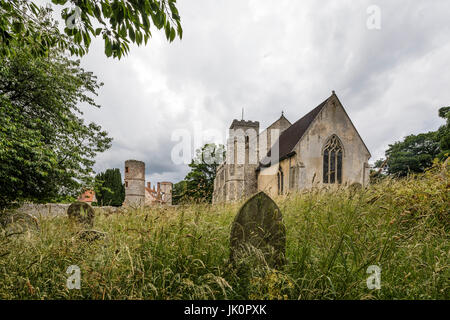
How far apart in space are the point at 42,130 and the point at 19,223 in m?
8.70

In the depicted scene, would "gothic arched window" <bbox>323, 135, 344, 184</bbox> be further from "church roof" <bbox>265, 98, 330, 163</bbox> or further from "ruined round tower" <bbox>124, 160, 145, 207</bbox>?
"ruined round tower" <bbox>124, 160, 145, 207</bbox>

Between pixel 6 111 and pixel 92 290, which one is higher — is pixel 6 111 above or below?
above

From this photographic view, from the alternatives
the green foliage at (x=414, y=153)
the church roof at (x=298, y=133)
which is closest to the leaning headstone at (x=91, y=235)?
the church roof at (x=298, y=133)

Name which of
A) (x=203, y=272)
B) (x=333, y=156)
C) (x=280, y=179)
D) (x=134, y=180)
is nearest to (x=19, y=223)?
(x=203, y=272)

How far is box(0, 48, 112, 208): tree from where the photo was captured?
8309 millimetres

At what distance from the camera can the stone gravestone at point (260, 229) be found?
2.32m

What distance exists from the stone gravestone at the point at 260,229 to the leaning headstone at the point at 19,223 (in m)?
2.86

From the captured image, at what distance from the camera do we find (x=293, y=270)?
221cm

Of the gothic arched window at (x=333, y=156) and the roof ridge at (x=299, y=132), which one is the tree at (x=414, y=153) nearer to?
the roof ridge at (x=299, y=132)

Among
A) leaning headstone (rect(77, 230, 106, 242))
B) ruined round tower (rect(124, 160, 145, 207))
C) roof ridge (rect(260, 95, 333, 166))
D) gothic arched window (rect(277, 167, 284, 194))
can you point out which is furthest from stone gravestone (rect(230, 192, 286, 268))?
gothic arched window (rect(277, 167, 284, 194))

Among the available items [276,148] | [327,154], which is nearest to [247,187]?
[276,148]
